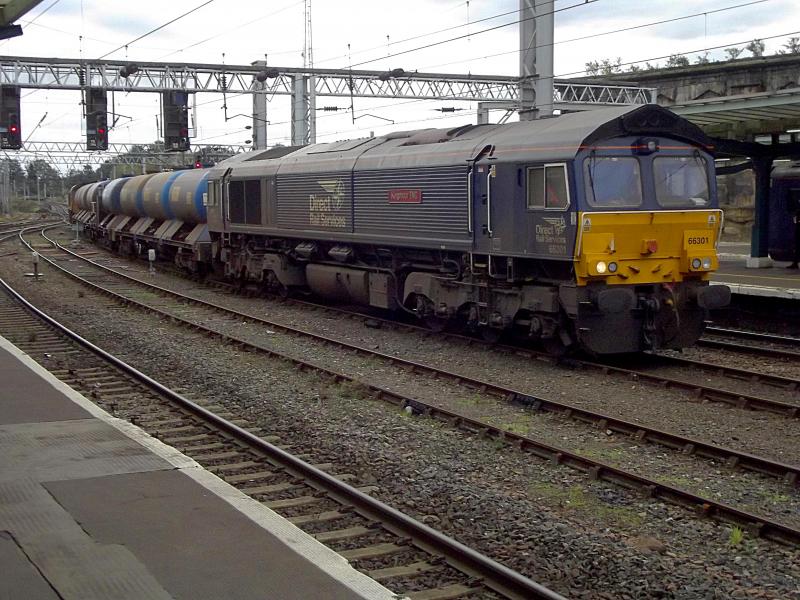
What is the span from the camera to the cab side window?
12.3m

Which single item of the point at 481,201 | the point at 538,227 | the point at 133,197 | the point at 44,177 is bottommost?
the point at 538,227

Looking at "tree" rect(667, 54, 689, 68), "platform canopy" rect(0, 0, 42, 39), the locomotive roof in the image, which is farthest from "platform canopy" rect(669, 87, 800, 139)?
"tree" rect(667, 54, 689, 68)

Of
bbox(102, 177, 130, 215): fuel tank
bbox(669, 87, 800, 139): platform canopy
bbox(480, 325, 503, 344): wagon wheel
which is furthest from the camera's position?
bbox(102, 177, 130, 215): fuel tank

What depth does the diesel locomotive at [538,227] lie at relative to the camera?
40.2 ft

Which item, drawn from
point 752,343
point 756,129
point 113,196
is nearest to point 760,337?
point 752,343

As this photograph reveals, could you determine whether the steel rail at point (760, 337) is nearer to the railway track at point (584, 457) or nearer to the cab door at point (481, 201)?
the cab door at point (481, 201)

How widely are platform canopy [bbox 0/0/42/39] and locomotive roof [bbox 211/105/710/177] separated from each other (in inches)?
255

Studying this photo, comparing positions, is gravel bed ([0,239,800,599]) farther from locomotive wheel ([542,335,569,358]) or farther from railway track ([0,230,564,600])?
locomotive wheel ([542,335,569,358])

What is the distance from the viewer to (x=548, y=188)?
1256 cm

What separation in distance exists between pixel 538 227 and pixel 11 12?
23.3ft

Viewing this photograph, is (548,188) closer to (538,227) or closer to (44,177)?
(538,227)

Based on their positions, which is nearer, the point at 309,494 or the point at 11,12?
the point at 309,494

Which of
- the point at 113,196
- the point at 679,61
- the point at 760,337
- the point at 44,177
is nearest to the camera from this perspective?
the point at 760,337

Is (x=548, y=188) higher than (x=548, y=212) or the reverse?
higher
